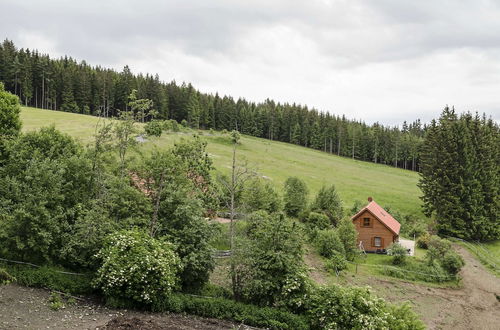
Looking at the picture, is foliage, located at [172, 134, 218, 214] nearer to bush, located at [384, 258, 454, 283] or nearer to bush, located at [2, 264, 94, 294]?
bush, located at [2, 264, 94, 294]

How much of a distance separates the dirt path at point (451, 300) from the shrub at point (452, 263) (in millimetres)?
1320

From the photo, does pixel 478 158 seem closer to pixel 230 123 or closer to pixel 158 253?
pixel 158 253

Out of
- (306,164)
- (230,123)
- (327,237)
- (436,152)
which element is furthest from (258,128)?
(327,237)

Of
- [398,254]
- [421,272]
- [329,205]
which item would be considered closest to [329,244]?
[398,254]

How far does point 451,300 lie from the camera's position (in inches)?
1286

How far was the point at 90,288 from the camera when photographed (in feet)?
66.7

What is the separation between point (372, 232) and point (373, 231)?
17cm

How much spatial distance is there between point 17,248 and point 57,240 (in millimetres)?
1836

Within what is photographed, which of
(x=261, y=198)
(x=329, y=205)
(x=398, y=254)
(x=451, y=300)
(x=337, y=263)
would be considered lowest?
(x=451, y=300)

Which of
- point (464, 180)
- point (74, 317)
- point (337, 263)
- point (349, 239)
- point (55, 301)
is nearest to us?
point (74, 317)

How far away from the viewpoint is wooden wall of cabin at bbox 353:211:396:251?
44.2 metres

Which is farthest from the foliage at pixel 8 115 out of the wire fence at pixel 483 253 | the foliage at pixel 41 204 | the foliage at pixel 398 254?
the wire fence at pixel 483 253

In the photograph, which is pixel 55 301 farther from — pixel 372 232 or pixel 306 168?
pixel 306 168

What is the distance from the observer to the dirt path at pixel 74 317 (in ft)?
53.4
